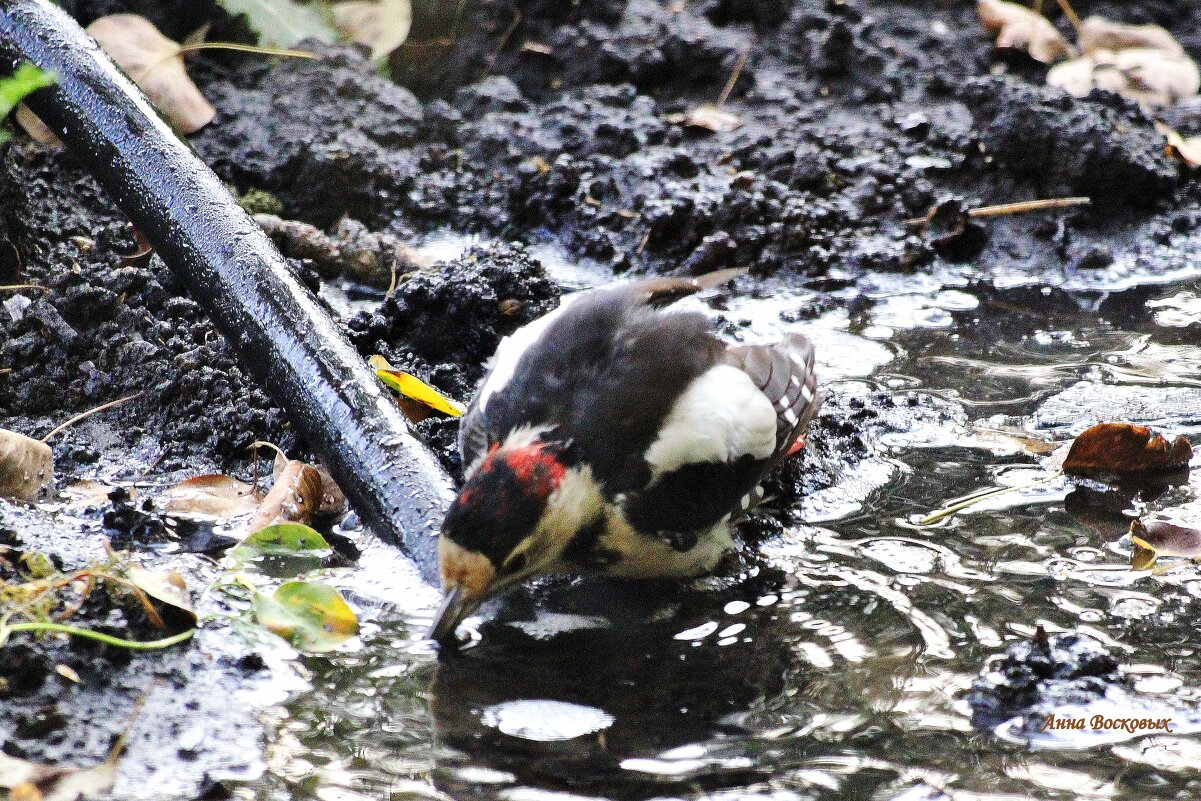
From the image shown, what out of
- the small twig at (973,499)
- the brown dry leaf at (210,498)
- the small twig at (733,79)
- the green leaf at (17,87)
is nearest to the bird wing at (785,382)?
the small twig at (973,499)

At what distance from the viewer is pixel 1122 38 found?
737 centimetres

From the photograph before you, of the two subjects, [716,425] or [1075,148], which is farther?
[1075,148]

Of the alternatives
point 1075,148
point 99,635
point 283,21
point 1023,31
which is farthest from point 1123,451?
point 283,21

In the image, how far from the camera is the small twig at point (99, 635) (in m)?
2.81

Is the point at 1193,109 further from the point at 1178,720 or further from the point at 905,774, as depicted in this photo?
the point at 905,774

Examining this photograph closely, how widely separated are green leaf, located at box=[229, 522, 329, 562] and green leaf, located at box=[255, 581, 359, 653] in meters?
0.44

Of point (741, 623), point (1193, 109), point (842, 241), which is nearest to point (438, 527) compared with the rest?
point (741, 623)

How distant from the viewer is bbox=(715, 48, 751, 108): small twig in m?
7.07

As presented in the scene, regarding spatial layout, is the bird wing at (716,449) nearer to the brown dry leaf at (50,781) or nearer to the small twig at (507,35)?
the brown dry leaf at (50,781)

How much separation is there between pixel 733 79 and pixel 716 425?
4002mm

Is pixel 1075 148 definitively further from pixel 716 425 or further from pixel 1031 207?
pixel 716 425

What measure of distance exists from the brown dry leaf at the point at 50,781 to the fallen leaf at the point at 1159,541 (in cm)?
269

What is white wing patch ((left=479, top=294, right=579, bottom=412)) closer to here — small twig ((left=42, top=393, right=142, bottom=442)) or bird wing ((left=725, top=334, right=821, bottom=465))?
bird wing ((left=725, top=334, right=821, bottom=465))

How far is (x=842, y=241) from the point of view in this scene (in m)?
5.98
